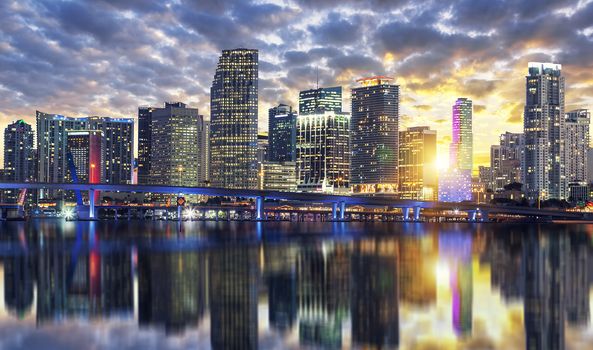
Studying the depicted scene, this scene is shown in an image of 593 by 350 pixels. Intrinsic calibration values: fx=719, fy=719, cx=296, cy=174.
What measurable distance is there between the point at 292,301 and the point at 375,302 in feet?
14.6

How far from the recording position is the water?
29.0 m

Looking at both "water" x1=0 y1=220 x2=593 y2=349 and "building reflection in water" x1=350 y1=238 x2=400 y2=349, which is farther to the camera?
"water" x1=0 y1=220 x2=593 y2=349

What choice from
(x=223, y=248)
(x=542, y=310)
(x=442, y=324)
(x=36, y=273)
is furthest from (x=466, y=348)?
(x=223, y=248)

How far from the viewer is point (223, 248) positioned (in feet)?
260

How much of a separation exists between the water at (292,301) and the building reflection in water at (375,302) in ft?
0.30

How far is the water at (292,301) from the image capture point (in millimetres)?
29031

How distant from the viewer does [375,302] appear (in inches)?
1511

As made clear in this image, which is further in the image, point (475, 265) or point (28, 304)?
point (475, 265)

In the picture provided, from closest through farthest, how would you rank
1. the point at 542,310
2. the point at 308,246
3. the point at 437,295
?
the point at 542,310
the point at 437,295
the point at 308,246

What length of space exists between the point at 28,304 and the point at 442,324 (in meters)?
21.6

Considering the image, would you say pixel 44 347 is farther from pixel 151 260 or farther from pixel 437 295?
pixel 151 260

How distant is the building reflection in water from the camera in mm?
28906

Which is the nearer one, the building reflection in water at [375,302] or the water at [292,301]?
the building reflection in water at [375,302]

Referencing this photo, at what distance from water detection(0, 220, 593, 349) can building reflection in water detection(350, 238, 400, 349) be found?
90mm
